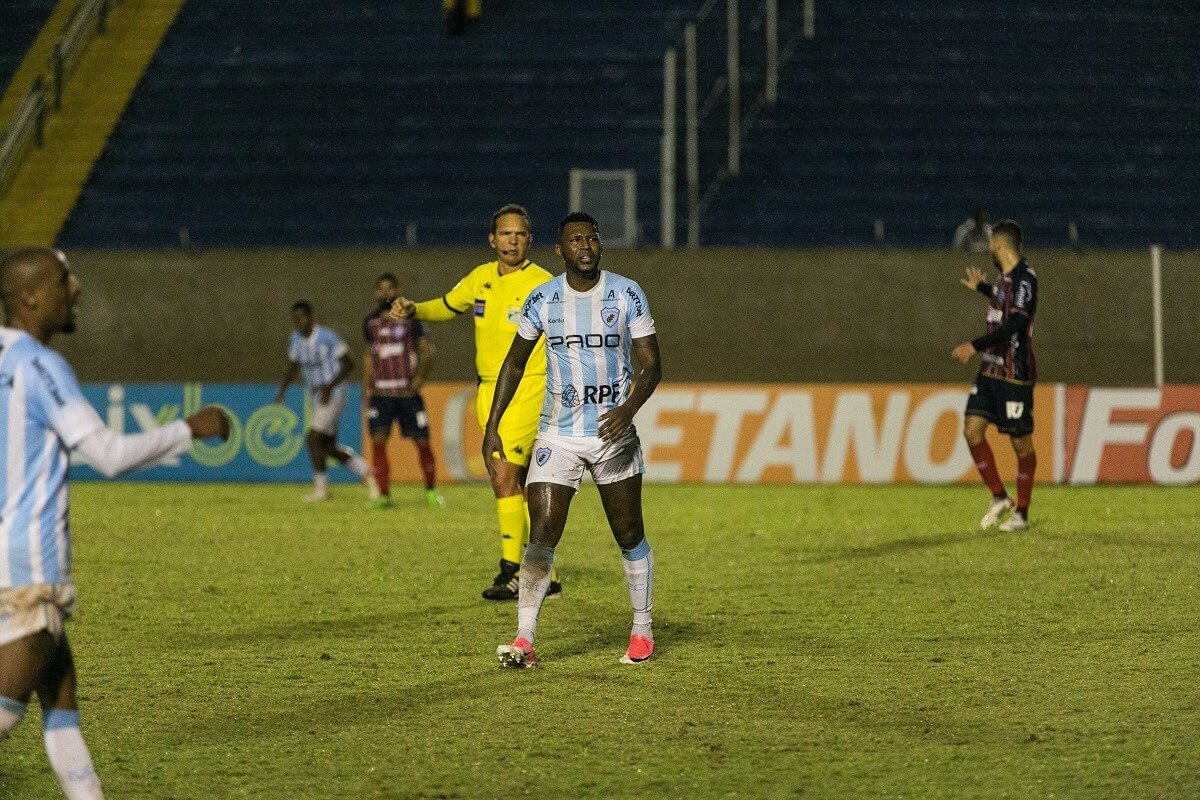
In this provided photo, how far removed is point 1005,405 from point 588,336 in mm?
7399

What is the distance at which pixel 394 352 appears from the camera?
1898 centimetres

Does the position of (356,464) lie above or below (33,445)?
below

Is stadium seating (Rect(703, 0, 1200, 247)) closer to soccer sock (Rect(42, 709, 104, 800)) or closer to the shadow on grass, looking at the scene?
the shadow on grass

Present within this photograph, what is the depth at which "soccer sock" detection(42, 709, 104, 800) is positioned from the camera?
17.2 ft

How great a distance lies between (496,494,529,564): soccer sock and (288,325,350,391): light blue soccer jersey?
896cm

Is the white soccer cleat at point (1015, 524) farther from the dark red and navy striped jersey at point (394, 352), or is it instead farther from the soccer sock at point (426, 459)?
the dark red and navy striped jersey at point (394, 352)

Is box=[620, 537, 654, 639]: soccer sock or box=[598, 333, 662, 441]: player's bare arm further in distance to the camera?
box=[620, 537, 654, 639]: soccer sock

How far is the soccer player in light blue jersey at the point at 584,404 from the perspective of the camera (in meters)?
8.48

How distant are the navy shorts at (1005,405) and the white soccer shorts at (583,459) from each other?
7.05m

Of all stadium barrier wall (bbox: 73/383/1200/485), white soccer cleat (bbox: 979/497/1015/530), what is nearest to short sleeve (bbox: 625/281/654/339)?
white soccer cleat (bbox: 979/497/1015/530)

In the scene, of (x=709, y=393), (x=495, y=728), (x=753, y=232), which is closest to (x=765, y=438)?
(x=709, y=393)

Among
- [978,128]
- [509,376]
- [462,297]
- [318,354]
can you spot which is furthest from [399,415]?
[978,128]

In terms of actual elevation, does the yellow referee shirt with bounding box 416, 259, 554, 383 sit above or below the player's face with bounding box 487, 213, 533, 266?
below

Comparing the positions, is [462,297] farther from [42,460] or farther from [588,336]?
[42,460]
